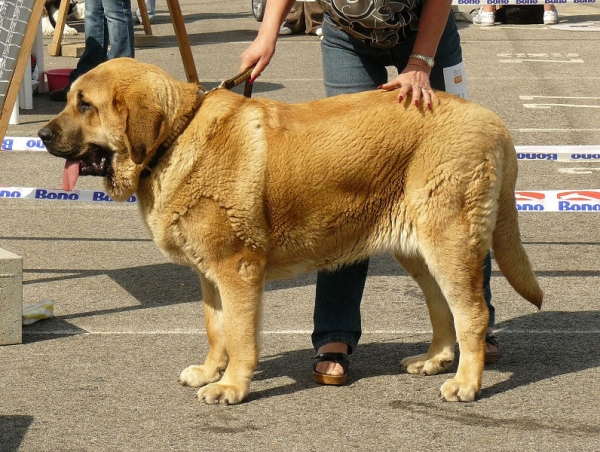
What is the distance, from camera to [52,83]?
11016 millimetres

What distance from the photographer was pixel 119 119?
13.4 feet

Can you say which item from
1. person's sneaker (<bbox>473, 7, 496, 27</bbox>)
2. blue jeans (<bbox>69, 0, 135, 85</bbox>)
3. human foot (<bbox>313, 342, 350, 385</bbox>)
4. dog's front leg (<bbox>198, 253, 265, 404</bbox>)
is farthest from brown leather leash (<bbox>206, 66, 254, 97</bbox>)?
person's sneaker (<bbox>473, 7, 496, 27</bbox>)

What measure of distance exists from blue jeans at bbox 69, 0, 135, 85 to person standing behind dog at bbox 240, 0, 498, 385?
4.86 m

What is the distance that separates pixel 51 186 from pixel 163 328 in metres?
3.12

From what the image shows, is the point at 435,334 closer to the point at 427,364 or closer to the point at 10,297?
the point at 427,364

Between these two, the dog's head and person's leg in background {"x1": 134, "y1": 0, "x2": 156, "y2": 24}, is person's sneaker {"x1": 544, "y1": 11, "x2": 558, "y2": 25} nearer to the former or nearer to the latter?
person's leg in background {"x1": 134, "y1": 0, "x2": 156, "y2": 24}

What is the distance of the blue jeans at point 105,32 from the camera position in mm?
9297

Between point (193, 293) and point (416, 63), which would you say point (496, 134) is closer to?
point (416, 63)

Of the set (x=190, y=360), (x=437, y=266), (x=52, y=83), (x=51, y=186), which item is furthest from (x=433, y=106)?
(x=52, y=83)

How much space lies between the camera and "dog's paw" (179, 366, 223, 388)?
4.48 metres

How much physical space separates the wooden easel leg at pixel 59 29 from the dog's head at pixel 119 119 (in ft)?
29.8

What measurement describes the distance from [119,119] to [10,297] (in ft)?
4.25

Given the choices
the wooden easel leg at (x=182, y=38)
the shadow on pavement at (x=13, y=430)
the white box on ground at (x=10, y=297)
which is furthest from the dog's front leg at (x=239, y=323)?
the wooden easel leg at (x=182, y=38)

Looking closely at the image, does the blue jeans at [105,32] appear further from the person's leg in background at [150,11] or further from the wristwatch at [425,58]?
the person's leg in background at [150,11]
